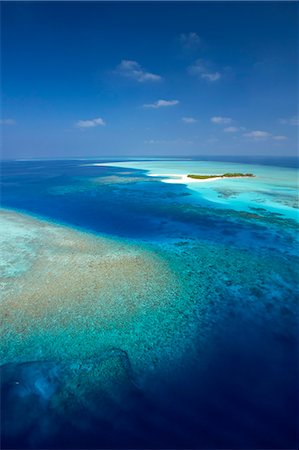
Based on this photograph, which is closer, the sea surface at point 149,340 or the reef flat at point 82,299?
the sea surface at point 149,340

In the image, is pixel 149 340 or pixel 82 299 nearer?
pixel 149 340

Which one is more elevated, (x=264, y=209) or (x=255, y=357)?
(x=264, y=209)

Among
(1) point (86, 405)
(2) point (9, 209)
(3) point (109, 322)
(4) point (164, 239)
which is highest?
(2) point (9, 209)

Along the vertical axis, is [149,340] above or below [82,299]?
below

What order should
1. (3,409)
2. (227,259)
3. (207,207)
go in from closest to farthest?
(3,409) < (227,259) < (207,207)

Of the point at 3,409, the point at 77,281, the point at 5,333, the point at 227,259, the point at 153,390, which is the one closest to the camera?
the point at 3,409

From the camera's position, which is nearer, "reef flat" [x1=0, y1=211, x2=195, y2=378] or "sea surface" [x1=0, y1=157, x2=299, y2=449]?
"sea surface" [x1=0, y1=157, x2=299, y2=449]

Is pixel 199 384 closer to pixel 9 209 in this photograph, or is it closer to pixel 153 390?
pixel 153 390

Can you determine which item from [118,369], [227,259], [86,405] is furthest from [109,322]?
[227,259]
